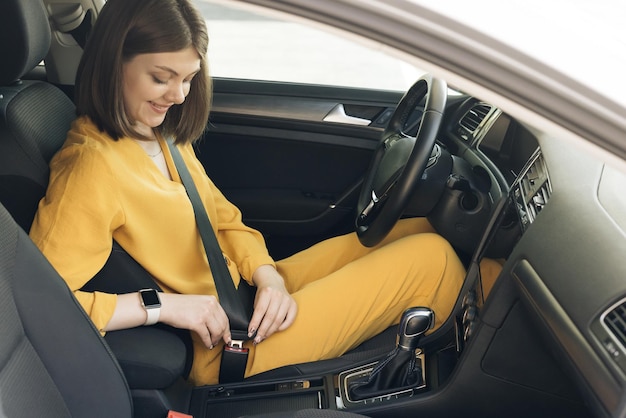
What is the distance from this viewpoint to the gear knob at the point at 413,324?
140 centimetres

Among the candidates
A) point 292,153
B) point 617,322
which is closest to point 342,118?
point 292,153

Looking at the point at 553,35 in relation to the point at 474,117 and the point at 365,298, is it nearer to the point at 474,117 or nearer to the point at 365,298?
the point at 365,298

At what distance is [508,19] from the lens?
76 cm

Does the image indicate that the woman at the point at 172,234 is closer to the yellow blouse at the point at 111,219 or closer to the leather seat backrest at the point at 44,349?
the yellow blouse at the point at 111,219

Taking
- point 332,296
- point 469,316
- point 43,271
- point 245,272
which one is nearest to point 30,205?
point 43,271

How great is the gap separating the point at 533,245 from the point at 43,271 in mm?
760

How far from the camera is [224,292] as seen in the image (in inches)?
58.5

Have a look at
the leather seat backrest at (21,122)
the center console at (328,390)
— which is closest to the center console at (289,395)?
the center console at (328,390)

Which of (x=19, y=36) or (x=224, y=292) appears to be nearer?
(x=19, y=36)

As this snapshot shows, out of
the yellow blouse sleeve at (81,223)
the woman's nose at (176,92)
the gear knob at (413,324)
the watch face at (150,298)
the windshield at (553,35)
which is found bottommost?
the watch face at (150,298)

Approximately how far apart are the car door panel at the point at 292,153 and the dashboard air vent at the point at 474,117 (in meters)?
0.28

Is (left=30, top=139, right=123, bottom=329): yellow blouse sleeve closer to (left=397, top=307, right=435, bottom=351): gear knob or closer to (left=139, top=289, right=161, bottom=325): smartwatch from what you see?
(left=139, top=289, right=161, bottom=325): smartwatch

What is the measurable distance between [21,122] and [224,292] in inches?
20.4

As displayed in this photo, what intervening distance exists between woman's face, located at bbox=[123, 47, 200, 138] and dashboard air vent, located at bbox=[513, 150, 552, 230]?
675 mm
